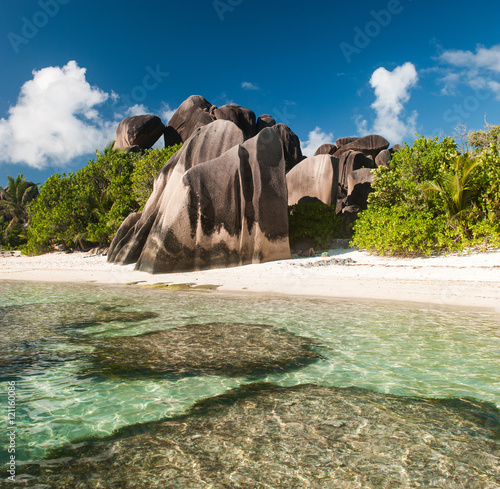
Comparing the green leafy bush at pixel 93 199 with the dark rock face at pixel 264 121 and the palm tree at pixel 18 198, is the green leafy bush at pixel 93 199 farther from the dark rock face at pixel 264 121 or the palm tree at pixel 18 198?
the dark rock face at pixel 264 121

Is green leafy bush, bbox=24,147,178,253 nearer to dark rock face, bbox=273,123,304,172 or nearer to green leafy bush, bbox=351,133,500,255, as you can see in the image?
green leafy bush, bbox=351,133,500,255

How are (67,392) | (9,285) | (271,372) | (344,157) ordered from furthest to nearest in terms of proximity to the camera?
(344,157) → (9,285) → (271,372) → (67,392)

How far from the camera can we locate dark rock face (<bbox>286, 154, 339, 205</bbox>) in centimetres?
2121

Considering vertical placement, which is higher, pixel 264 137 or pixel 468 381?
pixel 264 137

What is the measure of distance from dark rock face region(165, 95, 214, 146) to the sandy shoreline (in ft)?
69.7

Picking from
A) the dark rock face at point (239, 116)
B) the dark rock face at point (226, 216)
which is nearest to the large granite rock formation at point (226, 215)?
the dark rock face at point (226, 216)

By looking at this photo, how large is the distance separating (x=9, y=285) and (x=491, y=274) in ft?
45.7

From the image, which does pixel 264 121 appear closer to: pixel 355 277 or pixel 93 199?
pixel 93 199

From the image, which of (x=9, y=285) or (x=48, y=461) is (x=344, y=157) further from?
(x=48, y=461)

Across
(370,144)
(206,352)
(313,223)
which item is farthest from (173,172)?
(370,144)

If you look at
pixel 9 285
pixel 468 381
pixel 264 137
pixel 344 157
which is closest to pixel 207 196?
pixel 264 137

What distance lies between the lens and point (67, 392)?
3723 millimetres

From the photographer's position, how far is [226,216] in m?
14.0

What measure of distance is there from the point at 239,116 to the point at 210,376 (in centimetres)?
3397
